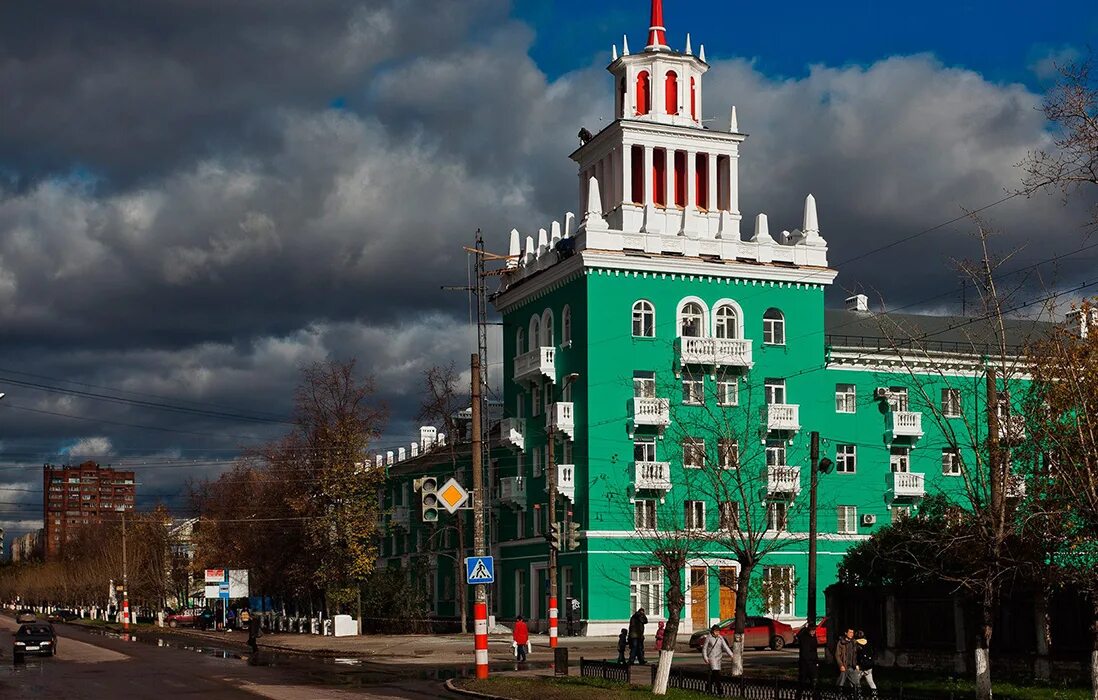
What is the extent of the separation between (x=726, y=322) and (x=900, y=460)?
11750mm

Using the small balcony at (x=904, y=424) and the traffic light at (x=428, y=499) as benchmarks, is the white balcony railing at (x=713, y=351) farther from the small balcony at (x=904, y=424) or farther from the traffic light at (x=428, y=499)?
the traffic light at (x=428, y=499)

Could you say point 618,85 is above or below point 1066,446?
above

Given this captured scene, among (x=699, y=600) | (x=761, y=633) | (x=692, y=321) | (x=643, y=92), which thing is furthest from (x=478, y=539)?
(x=643, y=92)

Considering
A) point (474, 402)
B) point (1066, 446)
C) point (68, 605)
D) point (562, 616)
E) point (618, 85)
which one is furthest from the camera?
point (68, 605)

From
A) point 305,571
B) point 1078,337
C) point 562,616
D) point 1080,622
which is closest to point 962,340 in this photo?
point 562,616

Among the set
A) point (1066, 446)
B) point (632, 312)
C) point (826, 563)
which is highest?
point (632, 312)

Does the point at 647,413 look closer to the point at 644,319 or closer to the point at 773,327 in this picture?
the point at 644,319

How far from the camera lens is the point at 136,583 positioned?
4796 inches

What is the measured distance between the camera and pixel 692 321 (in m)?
68.6

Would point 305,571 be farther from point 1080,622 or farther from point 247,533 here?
point 1080,622

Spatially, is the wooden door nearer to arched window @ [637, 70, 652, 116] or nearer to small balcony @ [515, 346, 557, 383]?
small balcony @ [515, 346, 557, 383]

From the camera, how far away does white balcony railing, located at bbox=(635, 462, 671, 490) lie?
65.6 meters

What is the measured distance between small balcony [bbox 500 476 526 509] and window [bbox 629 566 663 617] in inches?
325

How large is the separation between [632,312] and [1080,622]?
35951 millimetres
